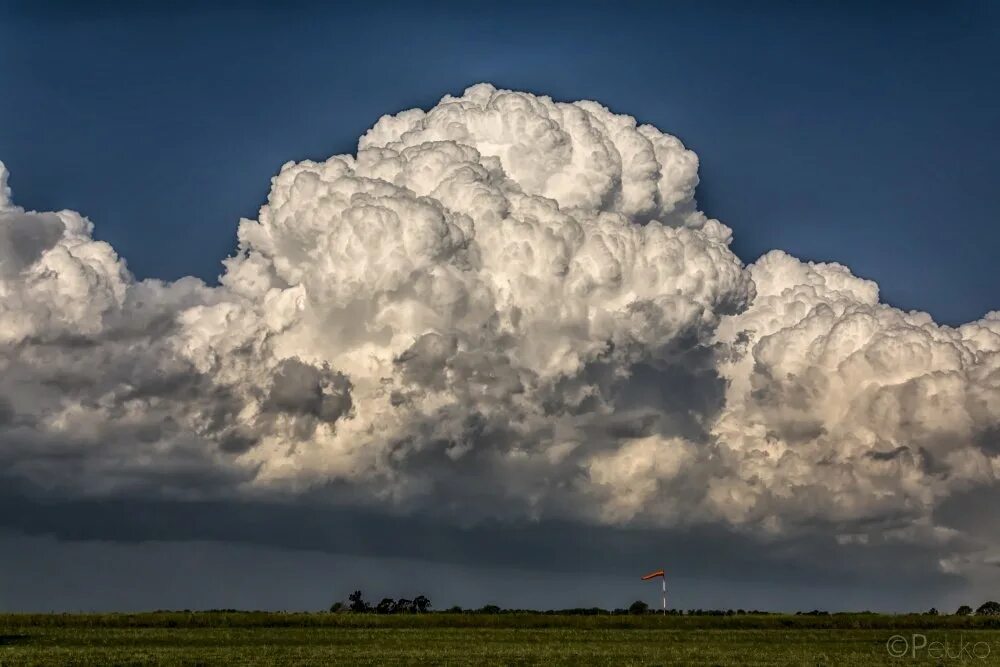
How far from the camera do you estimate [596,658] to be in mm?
92250

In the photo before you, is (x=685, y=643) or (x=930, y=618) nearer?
(x=685, y=643)

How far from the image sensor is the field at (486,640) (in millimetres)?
91312

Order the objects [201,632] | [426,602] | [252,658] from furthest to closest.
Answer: [426,602] < [201,632] < [252,658]

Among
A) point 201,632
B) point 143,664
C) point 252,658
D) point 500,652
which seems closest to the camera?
point 143,664

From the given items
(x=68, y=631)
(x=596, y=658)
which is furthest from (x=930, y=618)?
(x=68, y=631)

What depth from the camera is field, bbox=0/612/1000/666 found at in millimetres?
91312

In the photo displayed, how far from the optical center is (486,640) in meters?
114

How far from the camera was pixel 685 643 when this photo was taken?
114 m

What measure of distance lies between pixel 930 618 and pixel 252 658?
336 ft

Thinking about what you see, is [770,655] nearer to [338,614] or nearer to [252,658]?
[252,658]

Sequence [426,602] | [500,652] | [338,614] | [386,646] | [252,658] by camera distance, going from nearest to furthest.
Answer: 1. [252,658]
2. [500,652]
3. [386,646]
4. [338,614]
5. [426,602]

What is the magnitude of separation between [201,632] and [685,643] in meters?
43.9

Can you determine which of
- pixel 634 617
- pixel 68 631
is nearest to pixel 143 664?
pixel 68 631

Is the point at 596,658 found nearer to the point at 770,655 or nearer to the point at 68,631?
the point at 770,655
